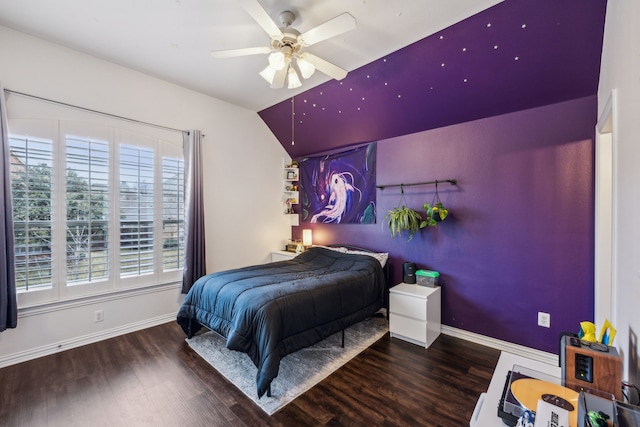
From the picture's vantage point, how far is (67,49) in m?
2.67

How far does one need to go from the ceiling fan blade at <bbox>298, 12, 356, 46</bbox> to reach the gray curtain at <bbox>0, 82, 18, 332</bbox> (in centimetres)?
260

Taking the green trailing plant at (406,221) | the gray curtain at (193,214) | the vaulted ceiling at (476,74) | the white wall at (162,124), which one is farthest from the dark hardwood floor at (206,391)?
the vaulted ceiling at (476,74)

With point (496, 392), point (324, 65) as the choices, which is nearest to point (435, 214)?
point (324, 65)

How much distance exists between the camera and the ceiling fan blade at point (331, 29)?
1.66 metres

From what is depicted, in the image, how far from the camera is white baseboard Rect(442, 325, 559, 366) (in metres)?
2.49

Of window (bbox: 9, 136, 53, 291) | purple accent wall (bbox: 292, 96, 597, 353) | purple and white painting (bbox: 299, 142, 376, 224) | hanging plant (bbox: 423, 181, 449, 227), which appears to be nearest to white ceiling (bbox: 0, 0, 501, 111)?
window (bbox: 9, 136, 53, 291)

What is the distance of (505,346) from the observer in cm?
270

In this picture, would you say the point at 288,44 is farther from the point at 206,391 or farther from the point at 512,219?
the point at 206,391

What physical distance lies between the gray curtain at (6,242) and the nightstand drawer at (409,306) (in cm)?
350

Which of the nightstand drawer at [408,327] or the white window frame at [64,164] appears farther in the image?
the nightstand drawer at [408,327]

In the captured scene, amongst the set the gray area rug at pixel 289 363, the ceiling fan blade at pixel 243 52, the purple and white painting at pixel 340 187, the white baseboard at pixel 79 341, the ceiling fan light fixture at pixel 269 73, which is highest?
the ceiling fan blade at pixel 243 52

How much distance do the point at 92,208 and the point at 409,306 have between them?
11.3 ft

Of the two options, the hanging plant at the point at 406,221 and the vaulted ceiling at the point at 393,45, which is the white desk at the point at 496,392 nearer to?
the hanging plant at the point at 406,221

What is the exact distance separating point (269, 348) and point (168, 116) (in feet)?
9.80
